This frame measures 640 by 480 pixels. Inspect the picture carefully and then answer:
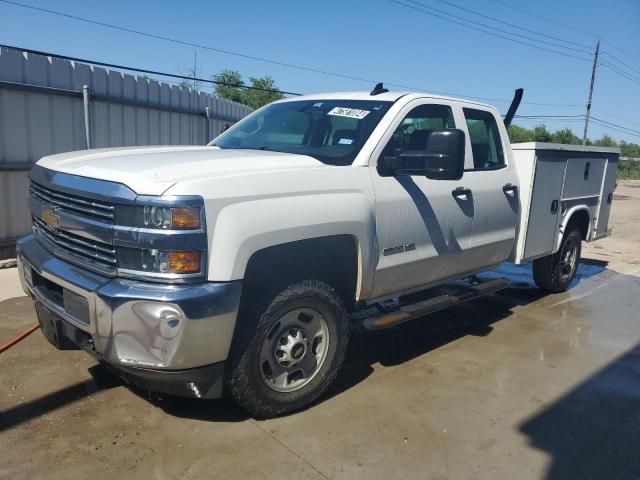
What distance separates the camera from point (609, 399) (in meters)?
3.97

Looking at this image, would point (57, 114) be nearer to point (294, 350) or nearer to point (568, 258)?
point (294, 350)

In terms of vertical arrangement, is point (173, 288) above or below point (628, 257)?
above

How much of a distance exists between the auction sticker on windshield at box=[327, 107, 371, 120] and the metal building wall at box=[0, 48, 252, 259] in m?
4.52

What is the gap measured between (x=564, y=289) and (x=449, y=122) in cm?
345

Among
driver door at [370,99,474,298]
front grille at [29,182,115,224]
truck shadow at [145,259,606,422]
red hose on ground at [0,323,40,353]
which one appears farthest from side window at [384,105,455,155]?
red hose on ground at [0,323,40,353]

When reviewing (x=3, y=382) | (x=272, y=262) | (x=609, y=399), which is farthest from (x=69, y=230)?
(x=609, y=399)

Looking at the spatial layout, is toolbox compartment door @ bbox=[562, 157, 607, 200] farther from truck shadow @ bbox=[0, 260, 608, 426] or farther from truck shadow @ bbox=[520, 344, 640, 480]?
truck shadow @ bbox=[520, 344, 640, 480]

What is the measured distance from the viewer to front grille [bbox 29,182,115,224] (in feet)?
9.31

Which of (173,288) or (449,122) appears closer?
(173,288)

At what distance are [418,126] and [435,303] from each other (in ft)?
4.65

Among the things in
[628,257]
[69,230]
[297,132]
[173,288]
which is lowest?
[628,257]

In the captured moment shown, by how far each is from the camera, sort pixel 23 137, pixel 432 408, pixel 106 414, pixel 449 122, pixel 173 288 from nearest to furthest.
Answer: pixel 173 288, pixel 106 414, pixel 432 408, pixel 449 122, pixel 23 137

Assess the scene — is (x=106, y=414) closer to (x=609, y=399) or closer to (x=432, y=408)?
(x=432, y=408)

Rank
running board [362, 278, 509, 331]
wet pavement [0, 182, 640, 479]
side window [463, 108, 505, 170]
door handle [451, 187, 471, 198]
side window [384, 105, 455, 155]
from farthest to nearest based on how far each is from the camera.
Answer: side window [463, 108, 505, 170] → door handle [451, 187, 471, 198] → side window [384, 105, 455, 155] → running board [362, 278, 509, 331] → wet pavement [0, 182, 640, 479]
